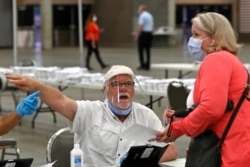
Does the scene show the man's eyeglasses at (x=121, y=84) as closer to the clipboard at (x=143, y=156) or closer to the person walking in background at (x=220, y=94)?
the clipboard at (x=143, y=156)

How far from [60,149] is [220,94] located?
1769 mm

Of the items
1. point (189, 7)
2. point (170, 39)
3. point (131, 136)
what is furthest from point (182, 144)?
point (189, 7)

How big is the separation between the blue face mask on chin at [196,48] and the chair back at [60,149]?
139 cm

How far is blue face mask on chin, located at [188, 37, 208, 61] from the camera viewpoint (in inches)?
179

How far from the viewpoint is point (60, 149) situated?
5.65 metres

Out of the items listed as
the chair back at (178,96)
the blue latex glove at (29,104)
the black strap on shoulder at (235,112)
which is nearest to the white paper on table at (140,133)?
the black strap on shoulder at (235,112)

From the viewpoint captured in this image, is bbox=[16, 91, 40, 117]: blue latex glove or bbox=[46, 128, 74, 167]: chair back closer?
bbox=[16, 91, 40, 117]: blue latex glove

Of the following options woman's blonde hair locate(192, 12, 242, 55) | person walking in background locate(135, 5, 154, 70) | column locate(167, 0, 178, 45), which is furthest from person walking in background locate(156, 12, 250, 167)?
column locate(167, 0, 178, 45)

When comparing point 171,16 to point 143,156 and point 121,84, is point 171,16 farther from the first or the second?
point 143,156

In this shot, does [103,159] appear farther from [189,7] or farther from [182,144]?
[189,7]

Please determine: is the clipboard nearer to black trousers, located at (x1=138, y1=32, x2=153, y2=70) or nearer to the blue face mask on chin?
the blue face mask on chin

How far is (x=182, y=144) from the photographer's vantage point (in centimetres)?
1020

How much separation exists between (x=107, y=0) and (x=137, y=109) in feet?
114

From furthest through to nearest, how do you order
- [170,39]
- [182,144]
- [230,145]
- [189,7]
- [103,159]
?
[189,7] → [170,39] → [182,144] → [103,159] → [230,145]
